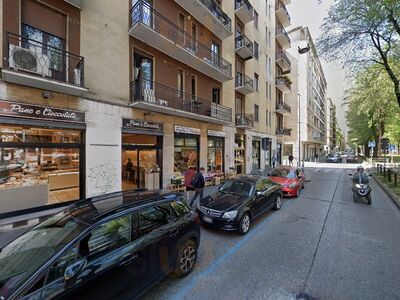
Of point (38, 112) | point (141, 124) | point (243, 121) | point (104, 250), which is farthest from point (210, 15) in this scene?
point (104, 250)

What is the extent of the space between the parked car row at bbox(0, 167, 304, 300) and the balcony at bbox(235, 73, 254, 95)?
50.5ft

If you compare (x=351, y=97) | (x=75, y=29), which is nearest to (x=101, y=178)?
(x=75, y=29)

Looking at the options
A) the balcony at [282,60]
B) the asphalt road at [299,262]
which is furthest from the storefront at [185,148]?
the balcony at [282,60]

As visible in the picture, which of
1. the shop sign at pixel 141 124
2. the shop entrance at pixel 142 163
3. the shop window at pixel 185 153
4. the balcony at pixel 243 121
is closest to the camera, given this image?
the shop sign at pixel 141 124

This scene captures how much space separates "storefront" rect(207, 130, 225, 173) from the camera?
15588 mm

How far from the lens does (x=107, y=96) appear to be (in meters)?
9.26

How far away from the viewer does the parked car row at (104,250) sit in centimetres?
250

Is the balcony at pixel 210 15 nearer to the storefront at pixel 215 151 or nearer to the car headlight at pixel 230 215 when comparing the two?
the storefront at pixel 215 151

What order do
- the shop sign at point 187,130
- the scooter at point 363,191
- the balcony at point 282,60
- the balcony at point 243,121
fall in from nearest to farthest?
the scooter at point 363,191
the shop sign at point 187,130
the balcony at point 243,121
the balcony at point 282,60

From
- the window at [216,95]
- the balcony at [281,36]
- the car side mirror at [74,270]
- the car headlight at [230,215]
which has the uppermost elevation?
the balcony at [281,36]

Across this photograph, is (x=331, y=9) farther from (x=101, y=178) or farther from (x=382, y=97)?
(x=101, y=178)

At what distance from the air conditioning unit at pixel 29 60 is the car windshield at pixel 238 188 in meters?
6.90

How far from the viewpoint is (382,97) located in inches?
715

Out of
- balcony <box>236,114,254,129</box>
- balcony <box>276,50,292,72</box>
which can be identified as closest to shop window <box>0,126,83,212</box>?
balcony <box>236,114,254,129</box>
